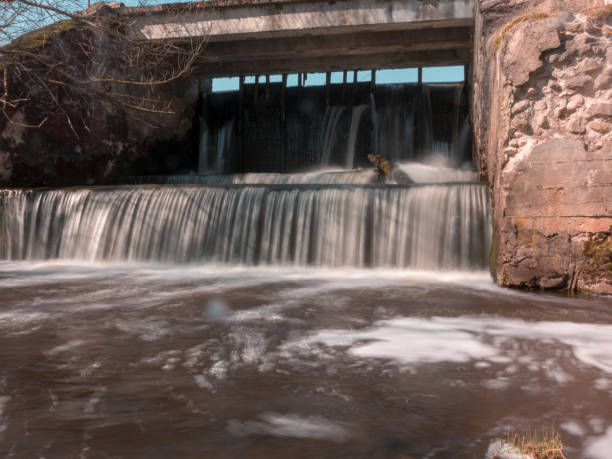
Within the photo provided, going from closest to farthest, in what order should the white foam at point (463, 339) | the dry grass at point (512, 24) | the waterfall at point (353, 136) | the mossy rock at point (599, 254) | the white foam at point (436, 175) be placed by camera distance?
the white foam at point (463, 339), the mossy rock at point (599, 254), the dry grass at point (512, 24), the white foam at point (436, 175), the waterfall at point (353, 136)

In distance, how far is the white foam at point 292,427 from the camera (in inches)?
65.0

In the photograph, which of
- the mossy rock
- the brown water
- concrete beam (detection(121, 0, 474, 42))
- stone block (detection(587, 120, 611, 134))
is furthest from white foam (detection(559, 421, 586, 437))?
concrete beam (detection(121, 0, 474, 42))

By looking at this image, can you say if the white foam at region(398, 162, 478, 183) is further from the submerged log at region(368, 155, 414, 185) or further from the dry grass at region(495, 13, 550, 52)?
the dry grass at region(495, 13, 550, 52)

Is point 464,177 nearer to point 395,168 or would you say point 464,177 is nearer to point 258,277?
point 395,168

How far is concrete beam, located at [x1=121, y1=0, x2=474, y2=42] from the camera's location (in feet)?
31.2

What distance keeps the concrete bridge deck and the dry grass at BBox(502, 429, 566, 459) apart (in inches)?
346

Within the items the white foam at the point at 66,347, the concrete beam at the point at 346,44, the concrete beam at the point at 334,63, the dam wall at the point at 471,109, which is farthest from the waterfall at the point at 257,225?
the concrete beam at the point at 334,63

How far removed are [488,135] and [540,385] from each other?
4.39 meters

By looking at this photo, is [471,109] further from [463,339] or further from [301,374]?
[301,374]

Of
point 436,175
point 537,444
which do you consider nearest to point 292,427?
point 537,444

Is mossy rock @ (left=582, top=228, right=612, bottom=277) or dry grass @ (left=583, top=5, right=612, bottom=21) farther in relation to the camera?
dry grass @ (left=583, top=5, right=612, bottom=21)

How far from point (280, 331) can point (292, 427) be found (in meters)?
1.40

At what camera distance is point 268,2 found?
10070 mm

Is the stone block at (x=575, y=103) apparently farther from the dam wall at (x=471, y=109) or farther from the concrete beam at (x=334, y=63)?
the concrete beam at (x=334, y=63)
